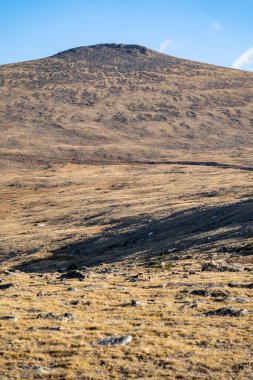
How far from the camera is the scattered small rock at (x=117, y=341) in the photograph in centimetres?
1867

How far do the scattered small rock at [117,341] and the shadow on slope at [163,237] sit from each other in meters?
25.7

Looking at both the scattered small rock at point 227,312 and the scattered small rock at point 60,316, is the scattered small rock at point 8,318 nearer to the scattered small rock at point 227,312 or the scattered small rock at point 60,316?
the scattered small rock at point 60,316

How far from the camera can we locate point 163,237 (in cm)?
5434

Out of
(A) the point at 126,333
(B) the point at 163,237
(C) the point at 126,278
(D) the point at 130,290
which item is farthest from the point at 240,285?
(B) the point at 163,237

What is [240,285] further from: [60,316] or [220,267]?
[60,316]

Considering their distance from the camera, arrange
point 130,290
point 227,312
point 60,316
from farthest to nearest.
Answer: point 130,290, point 227,312, point 60,316

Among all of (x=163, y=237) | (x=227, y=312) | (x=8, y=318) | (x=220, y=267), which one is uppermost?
(x=8, y=318)

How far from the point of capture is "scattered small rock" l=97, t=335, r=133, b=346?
1867 cm

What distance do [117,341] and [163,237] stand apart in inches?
1407

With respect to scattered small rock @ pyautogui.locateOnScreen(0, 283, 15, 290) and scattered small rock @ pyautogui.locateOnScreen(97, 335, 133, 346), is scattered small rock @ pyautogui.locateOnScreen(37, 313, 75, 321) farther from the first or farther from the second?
scattered small rock @ pyautogui.locateOnScreen(0, 283, 15, 290)

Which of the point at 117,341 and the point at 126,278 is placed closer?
the point at 117,341

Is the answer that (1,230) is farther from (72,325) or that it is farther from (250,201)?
(72,325)

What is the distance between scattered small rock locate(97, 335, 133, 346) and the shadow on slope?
25.7m

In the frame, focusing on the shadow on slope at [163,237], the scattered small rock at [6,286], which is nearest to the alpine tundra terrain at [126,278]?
the shadow on slope at [163,237]
